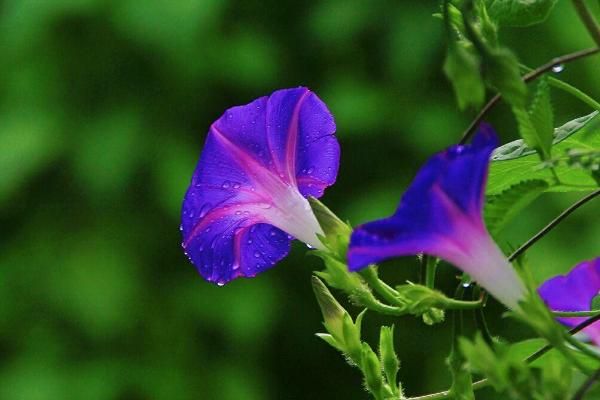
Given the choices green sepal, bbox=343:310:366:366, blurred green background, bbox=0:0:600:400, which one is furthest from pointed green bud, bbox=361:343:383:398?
blurred green background, bbox=0:0:600:400

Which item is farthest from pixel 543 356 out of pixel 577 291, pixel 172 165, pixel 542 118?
pixel 172 165

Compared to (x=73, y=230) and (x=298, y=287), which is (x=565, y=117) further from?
(x=73, y=230)

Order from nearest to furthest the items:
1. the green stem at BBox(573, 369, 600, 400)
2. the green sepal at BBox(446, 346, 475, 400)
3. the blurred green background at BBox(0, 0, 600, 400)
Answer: the green stem at BBox(573, 369, 600, 400) < the green sepal at BBox(446, 346, 475, 400) < the blurred green background at BBox(0, 0, 600, 400)

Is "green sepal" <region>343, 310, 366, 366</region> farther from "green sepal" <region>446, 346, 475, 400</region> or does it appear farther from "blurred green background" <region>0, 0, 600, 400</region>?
"blurred green background" <region>0, 0, 600, 400</region>

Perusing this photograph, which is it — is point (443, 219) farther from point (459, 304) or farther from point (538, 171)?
point (538, 171)

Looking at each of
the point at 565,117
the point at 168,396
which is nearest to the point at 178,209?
the point at 168,396

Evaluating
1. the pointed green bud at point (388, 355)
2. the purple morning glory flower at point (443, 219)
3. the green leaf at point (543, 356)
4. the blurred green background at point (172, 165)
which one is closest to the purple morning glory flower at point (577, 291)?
the green leaf at point (543, 356)
